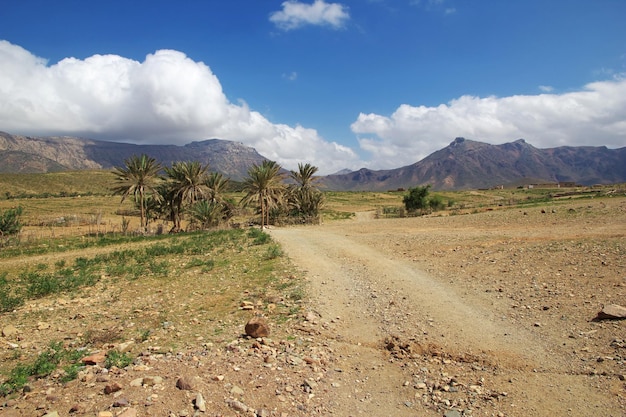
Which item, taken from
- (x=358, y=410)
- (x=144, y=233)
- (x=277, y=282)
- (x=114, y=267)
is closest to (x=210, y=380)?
(x=358, y=410)

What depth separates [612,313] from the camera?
6430 millimetres

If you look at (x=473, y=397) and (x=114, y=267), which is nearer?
(x=473, y=397)

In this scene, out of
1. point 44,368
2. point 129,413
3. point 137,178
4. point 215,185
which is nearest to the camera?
point 129,413

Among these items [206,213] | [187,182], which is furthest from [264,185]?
[187,182]

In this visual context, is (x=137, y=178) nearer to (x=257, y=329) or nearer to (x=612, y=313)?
(x=257, y=329)

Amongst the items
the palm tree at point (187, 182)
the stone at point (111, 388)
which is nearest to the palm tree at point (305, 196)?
the palm tree at point (187, 182)

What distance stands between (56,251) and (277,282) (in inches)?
596

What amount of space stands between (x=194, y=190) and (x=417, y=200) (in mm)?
24739

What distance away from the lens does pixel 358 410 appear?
14.6 ft

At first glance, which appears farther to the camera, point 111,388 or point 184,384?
point 184,384

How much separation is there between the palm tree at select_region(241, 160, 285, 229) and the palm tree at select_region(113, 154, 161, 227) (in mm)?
7384

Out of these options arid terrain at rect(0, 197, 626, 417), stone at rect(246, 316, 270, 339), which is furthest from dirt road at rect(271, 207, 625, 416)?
stone at rect(246, 316, 270, 339)

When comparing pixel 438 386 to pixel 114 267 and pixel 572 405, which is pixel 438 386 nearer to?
pixel 572 405

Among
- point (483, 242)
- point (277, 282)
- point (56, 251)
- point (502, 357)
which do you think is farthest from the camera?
point (56, 251)
